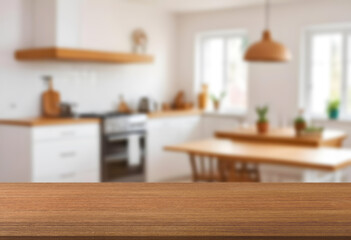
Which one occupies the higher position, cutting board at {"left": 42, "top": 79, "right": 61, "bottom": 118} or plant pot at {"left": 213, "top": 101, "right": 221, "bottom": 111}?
cutting board at {"left": 42, "top": 79, "right": 61, "bottom": 118}

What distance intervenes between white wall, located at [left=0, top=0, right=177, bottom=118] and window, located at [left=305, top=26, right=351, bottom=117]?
7.42 ft

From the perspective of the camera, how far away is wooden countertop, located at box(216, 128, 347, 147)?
5211 mm

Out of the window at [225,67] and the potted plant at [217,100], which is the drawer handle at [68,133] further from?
the window at [225,67]

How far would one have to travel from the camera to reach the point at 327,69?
23.0ft

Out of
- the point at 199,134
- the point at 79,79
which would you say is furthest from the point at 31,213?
the point at 199,134

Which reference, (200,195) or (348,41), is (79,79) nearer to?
(348,41)

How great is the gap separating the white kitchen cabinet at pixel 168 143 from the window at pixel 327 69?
1749 millimetres

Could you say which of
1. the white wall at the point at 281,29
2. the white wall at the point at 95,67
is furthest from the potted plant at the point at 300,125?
the white wall at the point at 95,67

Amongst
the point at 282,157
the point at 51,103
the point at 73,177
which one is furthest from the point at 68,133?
the point at 282,157

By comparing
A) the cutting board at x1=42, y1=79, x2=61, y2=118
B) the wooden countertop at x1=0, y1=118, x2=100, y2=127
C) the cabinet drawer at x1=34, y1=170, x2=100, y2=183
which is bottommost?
the cabinet drawer at x1=34, y1=170, x2=100, y2=183

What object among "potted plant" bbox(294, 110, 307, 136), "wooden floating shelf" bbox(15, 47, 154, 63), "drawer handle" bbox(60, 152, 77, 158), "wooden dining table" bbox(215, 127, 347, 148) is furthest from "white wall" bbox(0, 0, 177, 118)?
"potted plant" bbox(294, 110, 307, 136)

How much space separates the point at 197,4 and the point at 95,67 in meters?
1.72

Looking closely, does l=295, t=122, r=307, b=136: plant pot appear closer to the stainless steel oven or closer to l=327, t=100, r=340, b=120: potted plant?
l=327, t=100, r=340, b=120: potted plant

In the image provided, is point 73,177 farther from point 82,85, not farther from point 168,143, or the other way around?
point 168,143
